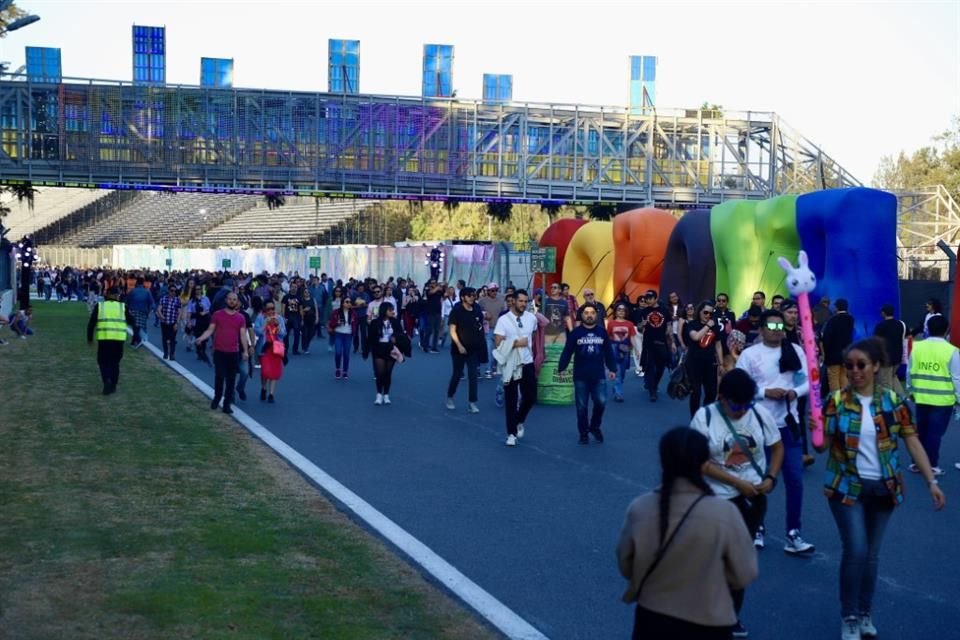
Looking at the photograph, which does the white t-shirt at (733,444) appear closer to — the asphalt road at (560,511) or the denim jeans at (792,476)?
the asphalt road at (560,511)

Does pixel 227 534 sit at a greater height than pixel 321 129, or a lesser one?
lesser

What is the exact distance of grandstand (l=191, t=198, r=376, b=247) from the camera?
279 ft

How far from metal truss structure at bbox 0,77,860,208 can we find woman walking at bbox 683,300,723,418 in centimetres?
3946

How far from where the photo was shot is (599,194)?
185 feet

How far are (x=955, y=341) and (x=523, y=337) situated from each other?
8.46 meters

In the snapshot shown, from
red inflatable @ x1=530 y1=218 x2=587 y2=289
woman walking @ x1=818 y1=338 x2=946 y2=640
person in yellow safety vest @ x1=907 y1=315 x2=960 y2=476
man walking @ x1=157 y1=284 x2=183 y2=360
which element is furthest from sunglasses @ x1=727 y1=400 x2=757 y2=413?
red inflatable @ x1=530 y1=218 x2=587 y2=289

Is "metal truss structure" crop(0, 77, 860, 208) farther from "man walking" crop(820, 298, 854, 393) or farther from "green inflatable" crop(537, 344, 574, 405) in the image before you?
"man walking" crop(820, 298, 854, 393)

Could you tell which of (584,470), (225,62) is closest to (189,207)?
(225,62)

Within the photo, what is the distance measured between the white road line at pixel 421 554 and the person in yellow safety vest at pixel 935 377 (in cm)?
525

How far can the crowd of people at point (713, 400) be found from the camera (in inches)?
183

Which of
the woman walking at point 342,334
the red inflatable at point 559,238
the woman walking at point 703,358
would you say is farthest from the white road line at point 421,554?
the red inflatable at point 559,238

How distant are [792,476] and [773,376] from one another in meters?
0.70

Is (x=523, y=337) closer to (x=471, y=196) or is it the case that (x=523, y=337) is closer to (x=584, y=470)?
(x=584, y=470)

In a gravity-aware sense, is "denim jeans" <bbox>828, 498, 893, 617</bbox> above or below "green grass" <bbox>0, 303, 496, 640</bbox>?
above
